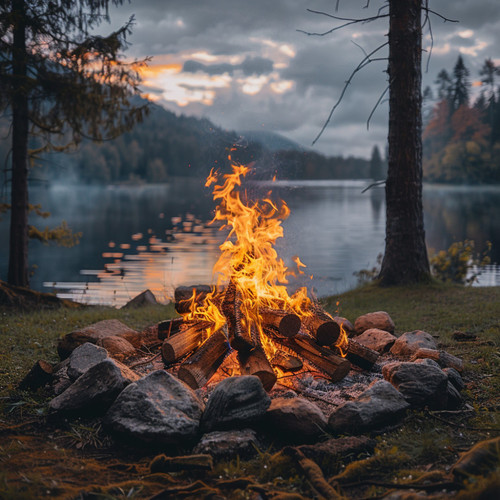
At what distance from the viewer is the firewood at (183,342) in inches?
214

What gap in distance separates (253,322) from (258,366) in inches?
29.9

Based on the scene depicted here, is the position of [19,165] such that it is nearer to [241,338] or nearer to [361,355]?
[241,338]

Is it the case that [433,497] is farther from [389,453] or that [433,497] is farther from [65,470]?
[65,470]

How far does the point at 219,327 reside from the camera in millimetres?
5695

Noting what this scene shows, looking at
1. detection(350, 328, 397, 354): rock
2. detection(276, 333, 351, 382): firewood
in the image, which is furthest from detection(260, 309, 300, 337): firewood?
detection(350, 328, 397, 354): rock

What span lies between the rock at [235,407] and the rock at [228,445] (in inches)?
4.3

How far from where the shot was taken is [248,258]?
647 cm

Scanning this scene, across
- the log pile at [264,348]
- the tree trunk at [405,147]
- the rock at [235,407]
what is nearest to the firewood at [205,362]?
the log pile at [264,348]

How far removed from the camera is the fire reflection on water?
590 inches

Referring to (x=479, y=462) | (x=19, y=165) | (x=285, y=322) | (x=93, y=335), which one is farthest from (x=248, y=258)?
(x=19, y=165)

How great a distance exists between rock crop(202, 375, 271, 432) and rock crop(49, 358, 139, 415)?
0.95 m

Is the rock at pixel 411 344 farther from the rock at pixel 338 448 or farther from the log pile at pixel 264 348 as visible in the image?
the rock at pixel 338 448

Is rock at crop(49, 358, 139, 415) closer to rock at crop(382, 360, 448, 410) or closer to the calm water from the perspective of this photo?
rock at crop(382, 360, 448, 410)

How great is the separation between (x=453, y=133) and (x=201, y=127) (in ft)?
188
